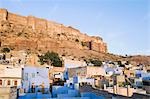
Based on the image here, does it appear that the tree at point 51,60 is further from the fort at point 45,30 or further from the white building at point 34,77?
the fort at point 45,30

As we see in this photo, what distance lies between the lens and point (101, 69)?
99.6 feet

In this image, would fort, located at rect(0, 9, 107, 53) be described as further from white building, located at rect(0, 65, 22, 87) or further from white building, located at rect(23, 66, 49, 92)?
white building, located at rect(0, 65, 22, 87)

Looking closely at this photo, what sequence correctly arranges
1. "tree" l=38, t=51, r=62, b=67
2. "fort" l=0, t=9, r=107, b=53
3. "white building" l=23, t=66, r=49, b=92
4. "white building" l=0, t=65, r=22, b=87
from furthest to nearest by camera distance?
"fort" l=0, t=9, r=107, b=53 → "tree" l=38, t=51, r=62, b=67 → "white building" l=23, t=66, r=49, b=92 → "white building" l=0, t=65, r=22, b=87

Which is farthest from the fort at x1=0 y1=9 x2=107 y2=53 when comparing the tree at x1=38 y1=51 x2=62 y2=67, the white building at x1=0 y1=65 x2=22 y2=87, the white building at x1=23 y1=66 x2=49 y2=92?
the white building at x1=0 y1=65 x2=22 y2=87

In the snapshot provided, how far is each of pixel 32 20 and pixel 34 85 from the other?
49744mm

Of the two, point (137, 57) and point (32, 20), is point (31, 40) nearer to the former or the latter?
point (32, 20)

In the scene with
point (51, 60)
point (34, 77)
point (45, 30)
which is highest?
point (45, 30)

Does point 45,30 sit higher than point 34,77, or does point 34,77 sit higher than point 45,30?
point 45,30

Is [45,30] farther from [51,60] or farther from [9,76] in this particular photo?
[9,76]

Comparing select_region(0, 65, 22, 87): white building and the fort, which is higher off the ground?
the fort

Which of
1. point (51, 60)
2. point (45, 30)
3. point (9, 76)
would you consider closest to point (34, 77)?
point (9, 76)

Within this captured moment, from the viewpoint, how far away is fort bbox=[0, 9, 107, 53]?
66812 millimetres

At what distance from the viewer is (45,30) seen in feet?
244

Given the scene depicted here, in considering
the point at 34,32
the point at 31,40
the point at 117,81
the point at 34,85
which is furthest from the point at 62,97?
the point at 34,32
